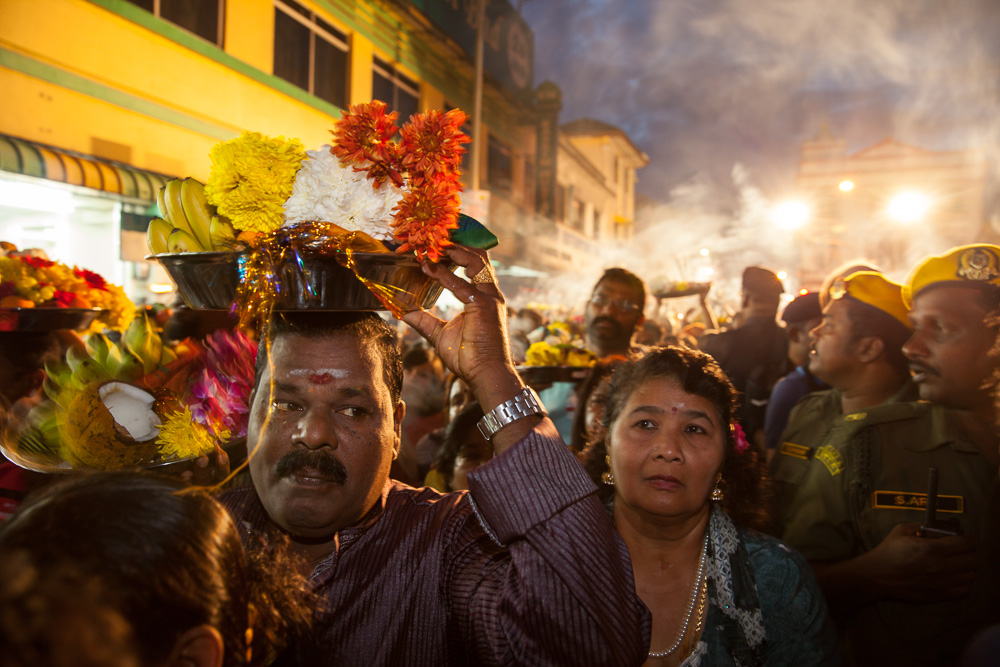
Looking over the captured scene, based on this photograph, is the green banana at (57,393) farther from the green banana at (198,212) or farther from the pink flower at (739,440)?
the pink flower at (739,440)

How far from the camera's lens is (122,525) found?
3.08ft

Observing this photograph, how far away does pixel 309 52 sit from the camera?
12.6 meters

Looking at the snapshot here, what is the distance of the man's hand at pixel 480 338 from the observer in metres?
1.54

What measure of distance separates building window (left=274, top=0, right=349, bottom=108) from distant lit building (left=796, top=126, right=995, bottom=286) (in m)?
28.2

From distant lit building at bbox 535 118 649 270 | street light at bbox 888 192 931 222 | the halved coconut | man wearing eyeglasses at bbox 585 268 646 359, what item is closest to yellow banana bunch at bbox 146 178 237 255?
the halved coconut

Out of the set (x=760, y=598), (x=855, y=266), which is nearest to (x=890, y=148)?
(x=855, y=266)

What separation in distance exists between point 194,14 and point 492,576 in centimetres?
1101

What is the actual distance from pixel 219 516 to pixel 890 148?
155 feet

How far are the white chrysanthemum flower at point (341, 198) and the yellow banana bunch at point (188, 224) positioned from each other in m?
0.16

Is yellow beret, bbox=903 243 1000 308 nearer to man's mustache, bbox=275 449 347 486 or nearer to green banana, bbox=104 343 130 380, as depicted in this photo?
man's mustache, bbox=275 449 347 486

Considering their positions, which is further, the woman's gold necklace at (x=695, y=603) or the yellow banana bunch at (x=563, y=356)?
the yellow banana bunch at (x=563, y=356)

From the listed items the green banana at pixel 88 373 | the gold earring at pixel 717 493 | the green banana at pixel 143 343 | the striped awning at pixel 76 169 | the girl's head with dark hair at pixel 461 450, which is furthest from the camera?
the striped awning at pixel 76 169

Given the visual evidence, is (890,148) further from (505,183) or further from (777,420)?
(777,420)

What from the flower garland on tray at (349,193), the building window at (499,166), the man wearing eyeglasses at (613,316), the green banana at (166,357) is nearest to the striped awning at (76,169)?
the man wearing eyeglasses at (613,316)
